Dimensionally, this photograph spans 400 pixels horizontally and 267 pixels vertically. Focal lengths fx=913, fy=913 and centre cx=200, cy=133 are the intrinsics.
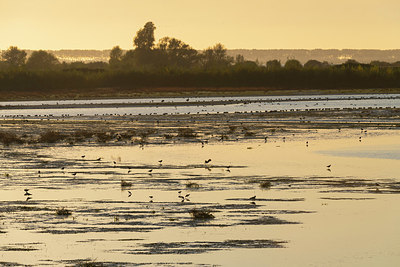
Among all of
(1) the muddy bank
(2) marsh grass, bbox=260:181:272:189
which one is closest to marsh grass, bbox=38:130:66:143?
(1) the muddy bank

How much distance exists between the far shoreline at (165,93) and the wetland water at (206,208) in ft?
347

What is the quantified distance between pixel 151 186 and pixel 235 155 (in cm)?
1327

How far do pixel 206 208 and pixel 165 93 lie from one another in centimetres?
13274

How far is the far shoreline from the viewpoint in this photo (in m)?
151

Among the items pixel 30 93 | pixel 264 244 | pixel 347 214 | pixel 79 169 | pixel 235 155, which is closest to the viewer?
pixel 264 244

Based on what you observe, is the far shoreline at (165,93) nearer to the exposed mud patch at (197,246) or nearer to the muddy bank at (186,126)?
the muddy bank at (186,126)

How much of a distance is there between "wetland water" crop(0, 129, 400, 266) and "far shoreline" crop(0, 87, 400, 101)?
106 m

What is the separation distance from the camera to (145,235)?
22062mm

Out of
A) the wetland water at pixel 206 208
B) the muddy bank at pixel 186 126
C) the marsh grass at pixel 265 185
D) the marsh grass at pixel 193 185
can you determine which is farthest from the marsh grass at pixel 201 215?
the muddy bank at pixel 186 126

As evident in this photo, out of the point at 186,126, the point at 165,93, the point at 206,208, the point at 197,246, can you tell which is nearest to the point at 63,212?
the point at 206,208

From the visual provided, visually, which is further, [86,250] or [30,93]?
[30,93]

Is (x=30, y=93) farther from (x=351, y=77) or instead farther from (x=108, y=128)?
(x=108, y=128)

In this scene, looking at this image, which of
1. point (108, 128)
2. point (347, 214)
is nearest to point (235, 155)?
point (347, 214)

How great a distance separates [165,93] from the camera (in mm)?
158625
